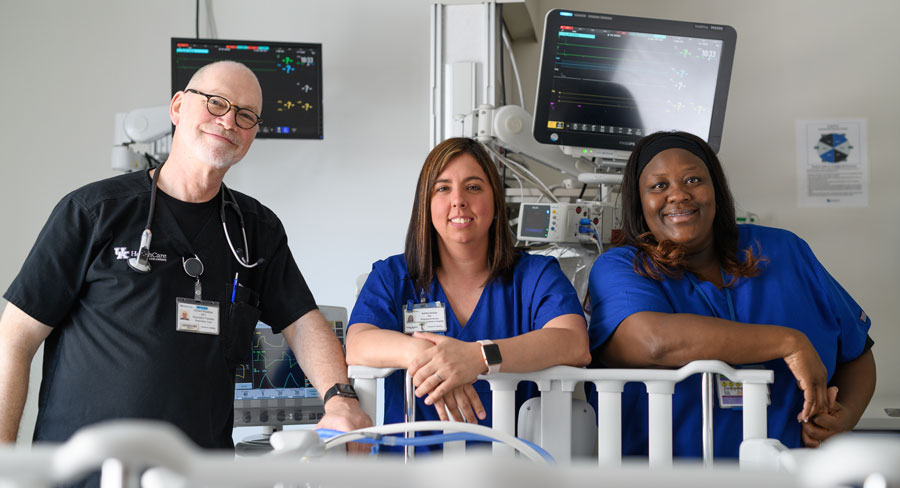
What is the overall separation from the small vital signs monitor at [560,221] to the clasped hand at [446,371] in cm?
95

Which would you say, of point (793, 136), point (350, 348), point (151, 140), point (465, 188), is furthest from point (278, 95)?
point (793, 136)

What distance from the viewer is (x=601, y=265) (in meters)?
1.72

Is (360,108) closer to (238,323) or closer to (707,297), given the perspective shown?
(238,323)

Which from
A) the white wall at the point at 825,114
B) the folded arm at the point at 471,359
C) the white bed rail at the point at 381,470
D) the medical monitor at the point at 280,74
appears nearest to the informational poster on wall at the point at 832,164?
the white wall at the point at 825,114

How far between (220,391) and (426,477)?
146cm

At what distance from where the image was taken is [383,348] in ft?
4.88

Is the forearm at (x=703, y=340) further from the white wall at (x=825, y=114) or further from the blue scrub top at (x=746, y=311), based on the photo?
the white wall at (x=825, y=114)

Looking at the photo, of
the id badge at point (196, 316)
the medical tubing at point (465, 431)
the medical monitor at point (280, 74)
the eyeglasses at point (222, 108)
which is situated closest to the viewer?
the medical tubing at point (465, 431)

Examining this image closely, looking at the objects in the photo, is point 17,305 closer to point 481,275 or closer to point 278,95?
point 481,275

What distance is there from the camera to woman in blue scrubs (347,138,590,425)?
1.43m

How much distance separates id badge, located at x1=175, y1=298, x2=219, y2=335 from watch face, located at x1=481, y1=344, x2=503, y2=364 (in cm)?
63

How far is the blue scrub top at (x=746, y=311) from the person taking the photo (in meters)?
1.54

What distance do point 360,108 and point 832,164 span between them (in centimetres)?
208

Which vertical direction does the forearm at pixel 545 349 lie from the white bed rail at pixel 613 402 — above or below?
above
